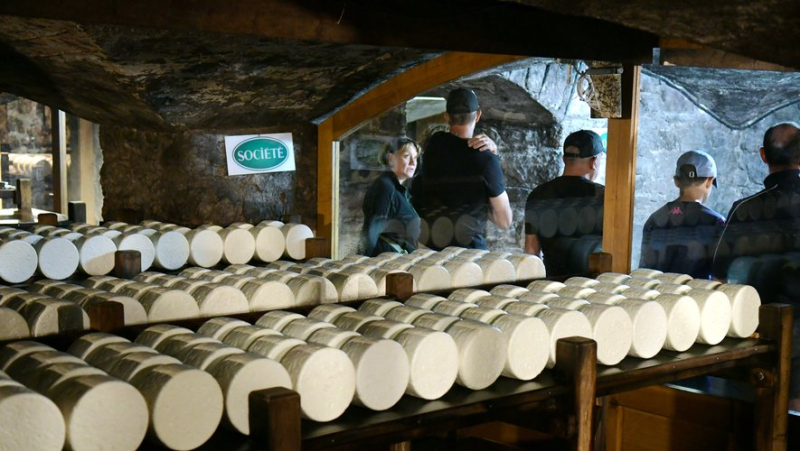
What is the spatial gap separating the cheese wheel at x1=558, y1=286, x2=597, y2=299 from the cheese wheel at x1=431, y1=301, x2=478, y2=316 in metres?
0.40

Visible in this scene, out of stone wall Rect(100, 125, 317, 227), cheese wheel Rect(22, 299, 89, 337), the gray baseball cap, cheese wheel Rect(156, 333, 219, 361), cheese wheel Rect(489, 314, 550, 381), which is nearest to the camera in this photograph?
cheese wheel Rect(156, 333, 219, 361)

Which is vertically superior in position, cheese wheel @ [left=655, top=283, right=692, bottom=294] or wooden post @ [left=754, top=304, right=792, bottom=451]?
cheese wheel @ [left=655, top=283, right=692, bottom=294]

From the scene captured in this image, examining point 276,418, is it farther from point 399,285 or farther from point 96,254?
point 96,254

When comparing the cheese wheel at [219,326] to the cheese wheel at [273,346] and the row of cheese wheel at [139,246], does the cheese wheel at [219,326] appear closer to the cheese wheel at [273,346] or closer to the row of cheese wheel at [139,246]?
the cheese wheel at [273,346]

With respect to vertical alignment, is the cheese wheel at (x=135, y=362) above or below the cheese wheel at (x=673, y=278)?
below

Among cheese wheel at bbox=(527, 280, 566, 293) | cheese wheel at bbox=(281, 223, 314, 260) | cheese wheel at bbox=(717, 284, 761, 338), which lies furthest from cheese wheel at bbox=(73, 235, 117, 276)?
cheese wheel at bbox=(717, 284, 761, 338)

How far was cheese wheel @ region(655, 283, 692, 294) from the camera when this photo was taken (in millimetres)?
Result: 3014

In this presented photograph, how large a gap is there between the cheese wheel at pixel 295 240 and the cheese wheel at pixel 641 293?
6.33 ft

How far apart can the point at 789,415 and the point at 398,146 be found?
248cm

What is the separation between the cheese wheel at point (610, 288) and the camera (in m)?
3.04

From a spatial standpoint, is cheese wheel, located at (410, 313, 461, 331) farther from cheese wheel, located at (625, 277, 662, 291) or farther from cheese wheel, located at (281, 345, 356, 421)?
cheese wheel, located at (625, 277, 662, 291)

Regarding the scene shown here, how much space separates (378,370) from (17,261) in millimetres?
2107

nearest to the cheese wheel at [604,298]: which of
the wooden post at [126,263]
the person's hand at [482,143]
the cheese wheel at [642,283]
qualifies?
the cheese wheel at [642,283]

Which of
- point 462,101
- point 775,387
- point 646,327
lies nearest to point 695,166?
point 775,387
